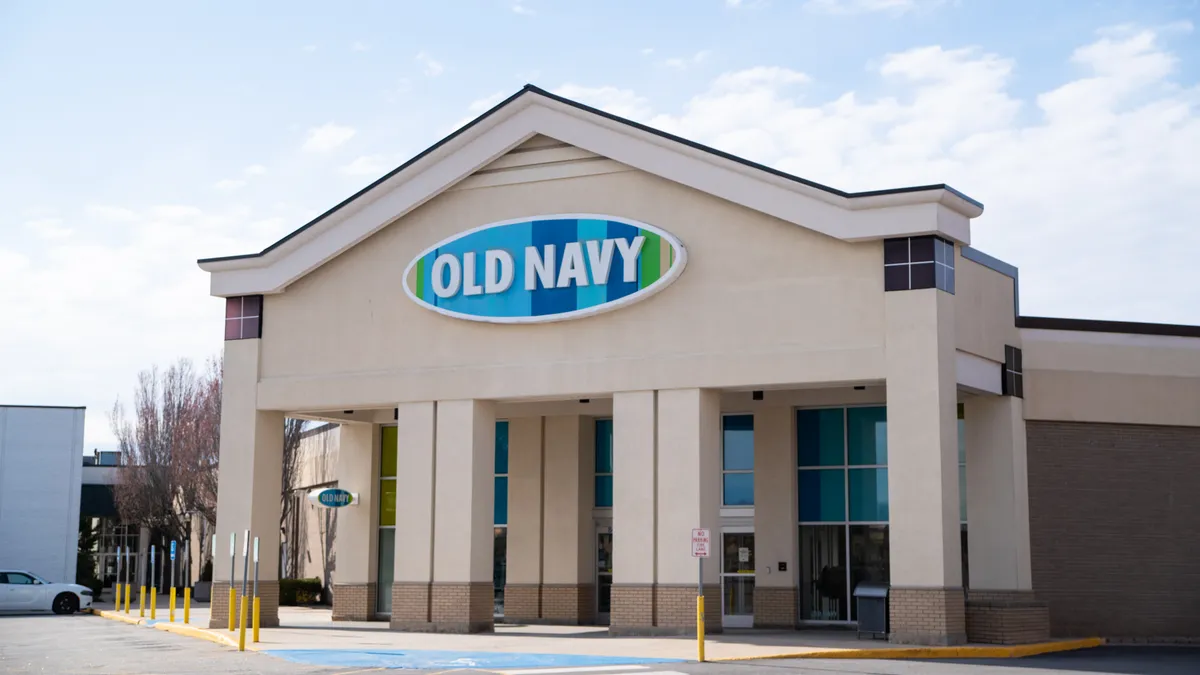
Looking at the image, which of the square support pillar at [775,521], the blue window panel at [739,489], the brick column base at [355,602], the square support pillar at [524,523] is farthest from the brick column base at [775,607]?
the brick column base at [355,602]

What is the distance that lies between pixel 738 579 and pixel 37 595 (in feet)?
77.7

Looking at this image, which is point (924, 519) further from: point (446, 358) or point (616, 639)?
point (446, 358)

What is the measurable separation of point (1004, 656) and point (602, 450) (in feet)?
41.7

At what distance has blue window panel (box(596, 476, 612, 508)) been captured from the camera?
3344cm

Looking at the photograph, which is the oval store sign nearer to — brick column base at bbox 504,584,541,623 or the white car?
brick column base at bbox 504,584,541,623

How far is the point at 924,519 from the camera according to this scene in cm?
2439

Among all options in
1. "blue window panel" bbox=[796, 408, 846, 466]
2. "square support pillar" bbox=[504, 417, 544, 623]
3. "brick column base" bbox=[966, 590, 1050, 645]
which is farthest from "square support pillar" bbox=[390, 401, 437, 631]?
"brick column base" bbox=[966, 590, 1050, 645]

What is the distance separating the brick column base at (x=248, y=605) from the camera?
102 ft

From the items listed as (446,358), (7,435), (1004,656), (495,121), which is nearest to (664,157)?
(495,121)

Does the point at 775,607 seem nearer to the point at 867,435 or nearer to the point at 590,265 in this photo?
the point at 867,435

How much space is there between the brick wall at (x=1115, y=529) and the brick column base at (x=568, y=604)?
1055 cm

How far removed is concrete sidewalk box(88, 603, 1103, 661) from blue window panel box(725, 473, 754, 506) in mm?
3887

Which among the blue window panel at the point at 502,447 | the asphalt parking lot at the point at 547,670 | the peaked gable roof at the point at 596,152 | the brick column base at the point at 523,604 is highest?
the peaked gable roof at the point at 596,152

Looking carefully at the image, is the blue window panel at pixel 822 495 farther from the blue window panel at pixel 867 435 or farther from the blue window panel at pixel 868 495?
the blue window panel at pixel 867 435
